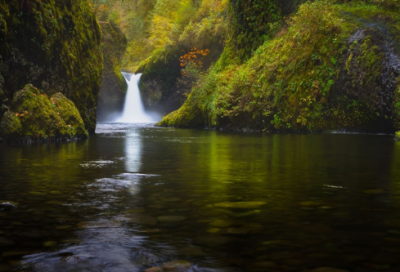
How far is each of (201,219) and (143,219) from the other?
1.47 ft

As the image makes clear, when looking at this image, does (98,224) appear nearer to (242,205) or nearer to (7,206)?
(7,206)

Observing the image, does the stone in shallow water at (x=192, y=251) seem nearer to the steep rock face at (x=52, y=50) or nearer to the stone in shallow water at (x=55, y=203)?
the stone in shallow water at (x=55, y=203)

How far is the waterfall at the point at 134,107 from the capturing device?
39.0 m

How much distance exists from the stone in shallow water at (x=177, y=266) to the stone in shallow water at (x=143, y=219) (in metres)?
0.83

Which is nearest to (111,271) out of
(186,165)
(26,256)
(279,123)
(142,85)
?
(26,256)

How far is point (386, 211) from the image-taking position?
3.45m

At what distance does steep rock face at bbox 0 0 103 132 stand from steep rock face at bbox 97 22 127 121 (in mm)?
18032

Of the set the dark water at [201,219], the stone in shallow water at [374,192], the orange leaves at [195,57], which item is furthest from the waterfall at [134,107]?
the stone in shallow water at [374,192]

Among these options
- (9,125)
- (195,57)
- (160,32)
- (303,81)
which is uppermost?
(160,32)

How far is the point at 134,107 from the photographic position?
128ft

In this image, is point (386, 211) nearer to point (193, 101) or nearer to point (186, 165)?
point (186, 165)

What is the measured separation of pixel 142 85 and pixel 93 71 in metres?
21.1

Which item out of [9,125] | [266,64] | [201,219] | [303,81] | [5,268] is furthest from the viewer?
[266,64]

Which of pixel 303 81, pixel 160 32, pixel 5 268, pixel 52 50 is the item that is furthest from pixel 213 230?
pixel 160 32
